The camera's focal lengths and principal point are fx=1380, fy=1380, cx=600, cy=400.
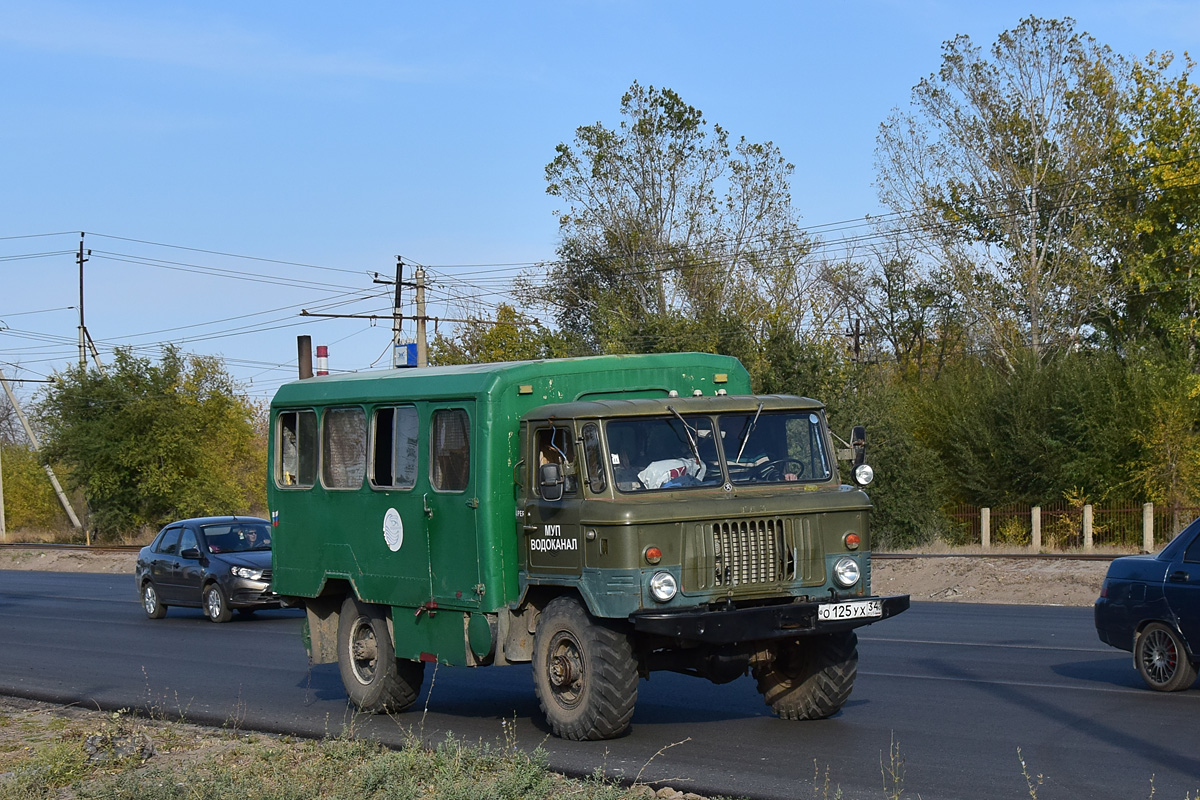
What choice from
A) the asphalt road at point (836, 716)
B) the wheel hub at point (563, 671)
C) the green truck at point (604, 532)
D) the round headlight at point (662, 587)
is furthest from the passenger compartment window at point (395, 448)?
the round headlight at point (662, 587)

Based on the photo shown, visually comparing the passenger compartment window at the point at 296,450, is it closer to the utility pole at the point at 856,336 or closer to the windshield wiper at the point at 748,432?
the windshield wiper at the point at 748,432

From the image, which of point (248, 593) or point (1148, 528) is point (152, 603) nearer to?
point (248, 593)

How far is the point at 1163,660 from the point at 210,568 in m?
15.3

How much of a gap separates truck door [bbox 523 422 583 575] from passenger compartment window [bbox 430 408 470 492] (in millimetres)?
578

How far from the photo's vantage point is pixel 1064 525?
38250mm

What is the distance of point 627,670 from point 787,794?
1.85m

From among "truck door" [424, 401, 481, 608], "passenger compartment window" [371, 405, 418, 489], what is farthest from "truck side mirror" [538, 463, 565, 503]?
"passenger compartment window" [371, 405, 418, 489]

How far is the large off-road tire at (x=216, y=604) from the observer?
21.6 m

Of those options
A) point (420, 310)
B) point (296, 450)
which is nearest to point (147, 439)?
point (420, 310)

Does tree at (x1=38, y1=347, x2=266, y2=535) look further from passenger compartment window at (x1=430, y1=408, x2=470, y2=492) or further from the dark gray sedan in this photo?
passenger compartment window at (x1=430, y1=408, x2=470, y2=492)

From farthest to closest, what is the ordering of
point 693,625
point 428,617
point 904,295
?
point 904,295 → point 428,617 → point 693,625

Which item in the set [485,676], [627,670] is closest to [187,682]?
[485,676]

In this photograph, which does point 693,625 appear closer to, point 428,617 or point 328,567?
point 428,617

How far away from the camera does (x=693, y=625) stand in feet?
29.5
